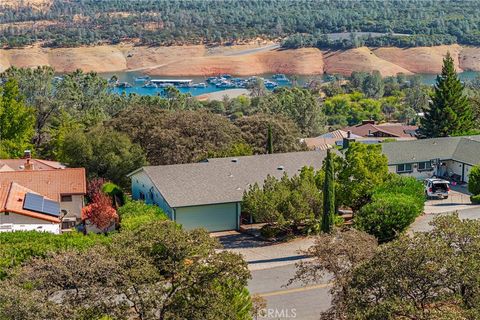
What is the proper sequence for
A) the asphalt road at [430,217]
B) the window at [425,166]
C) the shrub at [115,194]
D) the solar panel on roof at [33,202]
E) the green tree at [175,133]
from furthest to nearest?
the green tree at [175,133] → the window at [425,166] → the shrub at [115,194] → the asphalt road at [430,217] → the solar panel on roof at [33,202]

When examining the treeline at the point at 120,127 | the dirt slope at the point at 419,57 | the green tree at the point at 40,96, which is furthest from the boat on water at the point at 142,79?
the green tree at the point at 40,96

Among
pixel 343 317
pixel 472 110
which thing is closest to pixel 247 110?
pixel 472 110

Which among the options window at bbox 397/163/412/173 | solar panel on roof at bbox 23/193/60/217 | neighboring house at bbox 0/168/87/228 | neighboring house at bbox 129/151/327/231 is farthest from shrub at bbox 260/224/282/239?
window at bbox 397/163/412/173

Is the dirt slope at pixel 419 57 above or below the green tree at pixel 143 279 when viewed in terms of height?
below

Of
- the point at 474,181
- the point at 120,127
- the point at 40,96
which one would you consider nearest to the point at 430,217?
the point at 474,181

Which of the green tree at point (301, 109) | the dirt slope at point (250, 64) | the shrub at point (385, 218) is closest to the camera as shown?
the shrub at point (385, 218)

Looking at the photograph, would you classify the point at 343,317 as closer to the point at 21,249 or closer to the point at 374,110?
the point at 21,249

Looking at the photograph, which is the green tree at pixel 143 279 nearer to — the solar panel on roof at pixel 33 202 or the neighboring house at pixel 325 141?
the solar panel on roof at pixel 33 202
